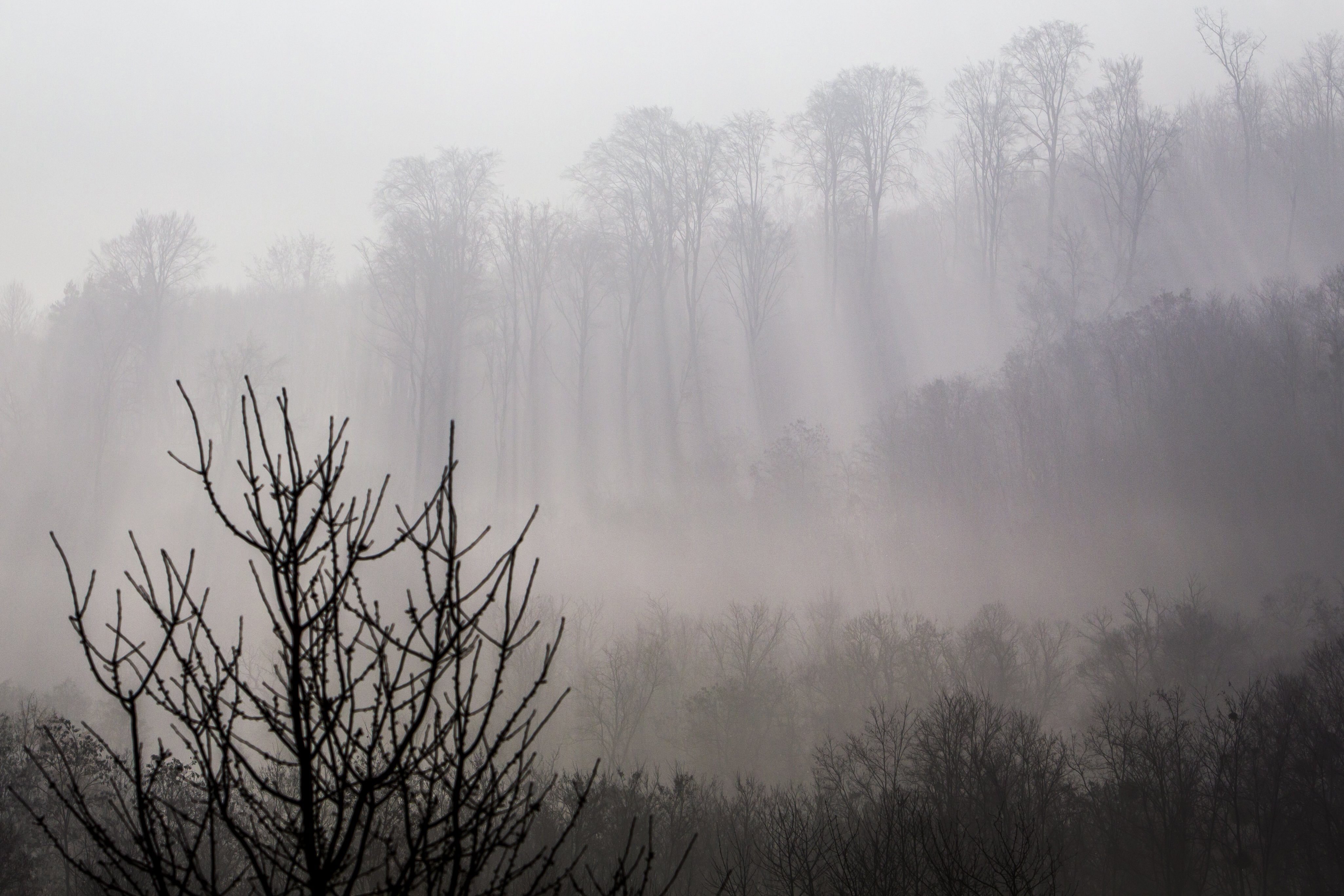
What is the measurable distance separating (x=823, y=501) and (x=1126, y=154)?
Result: 17.4 m

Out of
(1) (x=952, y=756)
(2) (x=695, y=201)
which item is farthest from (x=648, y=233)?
(1) (x=952, y=756)

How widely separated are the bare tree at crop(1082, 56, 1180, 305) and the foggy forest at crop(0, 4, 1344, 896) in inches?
7.4

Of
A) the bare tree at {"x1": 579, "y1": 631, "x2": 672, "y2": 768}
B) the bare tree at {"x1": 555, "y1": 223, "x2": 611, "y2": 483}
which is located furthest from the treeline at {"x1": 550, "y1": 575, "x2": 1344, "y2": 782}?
the bare tree at {"x1": 555, "y1": 223, "x2": 611, "y2": 483}

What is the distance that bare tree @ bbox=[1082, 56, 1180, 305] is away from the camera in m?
32.2

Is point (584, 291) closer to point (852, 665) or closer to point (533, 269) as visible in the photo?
point (533, 269)

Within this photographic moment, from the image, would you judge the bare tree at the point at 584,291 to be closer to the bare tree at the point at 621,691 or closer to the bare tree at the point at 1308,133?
the bare tree at the point at 621,691

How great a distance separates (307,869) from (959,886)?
54.4ft

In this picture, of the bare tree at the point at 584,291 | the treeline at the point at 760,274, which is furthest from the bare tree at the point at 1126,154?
the bare tree at the point at 584,291

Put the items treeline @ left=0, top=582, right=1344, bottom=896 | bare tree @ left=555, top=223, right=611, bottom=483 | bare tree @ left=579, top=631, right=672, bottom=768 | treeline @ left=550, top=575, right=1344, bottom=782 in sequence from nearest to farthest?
treeline @ left=0, top=582, right=1344, bottom=896 → treeline @ left=550, top=575, right=1344, bottom=782 → bare tree @ left=579, top=631, right=672, bottom=768 → bare tree @ left=555, top=223, right=611, bottom=483

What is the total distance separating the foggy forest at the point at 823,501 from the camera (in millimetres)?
20219

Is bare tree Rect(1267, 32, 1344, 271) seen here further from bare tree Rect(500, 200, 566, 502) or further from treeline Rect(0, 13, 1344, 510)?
bare tree Rect(500, 200, 566, 502)

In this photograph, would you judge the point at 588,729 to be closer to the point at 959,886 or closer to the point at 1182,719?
the point at 959,886

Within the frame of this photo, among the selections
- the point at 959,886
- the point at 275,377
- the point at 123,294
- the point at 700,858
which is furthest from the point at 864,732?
the point at 123,294

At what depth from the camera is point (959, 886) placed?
16547 millimetres
